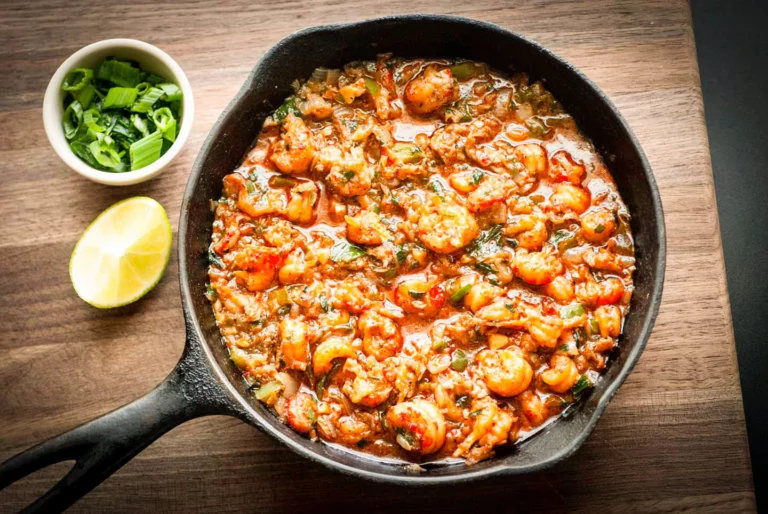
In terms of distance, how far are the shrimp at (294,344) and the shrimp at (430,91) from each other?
4.51 feet

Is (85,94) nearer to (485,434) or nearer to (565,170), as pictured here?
(565,170)

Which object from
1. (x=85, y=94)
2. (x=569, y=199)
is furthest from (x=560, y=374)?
(x=85, y=94)

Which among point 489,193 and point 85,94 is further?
point 85,94

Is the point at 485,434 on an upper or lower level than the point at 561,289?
lower

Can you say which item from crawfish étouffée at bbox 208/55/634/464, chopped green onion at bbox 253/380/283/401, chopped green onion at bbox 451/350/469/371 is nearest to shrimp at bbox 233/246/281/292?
crawfish étouffée at bbox 208/55/634/464

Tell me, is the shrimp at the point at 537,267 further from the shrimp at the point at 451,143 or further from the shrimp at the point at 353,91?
the shrimp at the point at 353,91

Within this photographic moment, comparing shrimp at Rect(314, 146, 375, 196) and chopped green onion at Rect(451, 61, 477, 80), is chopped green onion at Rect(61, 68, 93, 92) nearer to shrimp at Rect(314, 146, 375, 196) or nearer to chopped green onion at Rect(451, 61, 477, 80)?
shrimp at Rect(314, 146, 375, 196)

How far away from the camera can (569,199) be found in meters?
3.65

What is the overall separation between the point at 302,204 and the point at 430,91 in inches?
37.0

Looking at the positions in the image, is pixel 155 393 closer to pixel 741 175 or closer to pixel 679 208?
pixel 679 208

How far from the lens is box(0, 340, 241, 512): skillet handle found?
9.71ft

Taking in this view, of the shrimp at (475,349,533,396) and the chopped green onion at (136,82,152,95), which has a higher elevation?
the chopped green onion at (136,82,152,95)

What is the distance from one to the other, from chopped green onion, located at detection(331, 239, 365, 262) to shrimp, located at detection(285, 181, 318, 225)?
23 centimetres

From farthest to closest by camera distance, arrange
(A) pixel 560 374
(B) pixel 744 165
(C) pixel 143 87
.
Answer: (B) pixel 744 165 < (C) pixel 143 87 < (A) pixel 560 374
